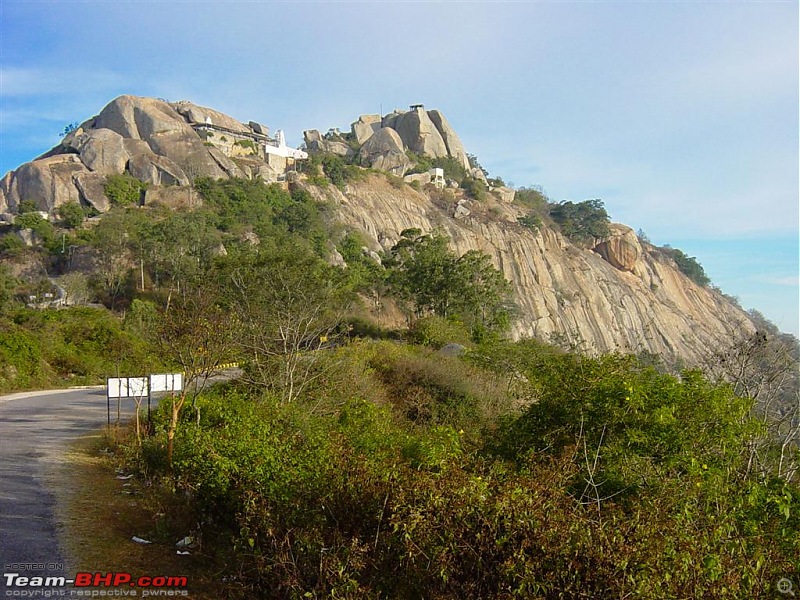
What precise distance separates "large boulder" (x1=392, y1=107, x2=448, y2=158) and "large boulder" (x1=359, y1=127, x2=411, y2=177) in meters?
2.15

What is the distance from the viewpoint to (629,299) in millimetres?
65000

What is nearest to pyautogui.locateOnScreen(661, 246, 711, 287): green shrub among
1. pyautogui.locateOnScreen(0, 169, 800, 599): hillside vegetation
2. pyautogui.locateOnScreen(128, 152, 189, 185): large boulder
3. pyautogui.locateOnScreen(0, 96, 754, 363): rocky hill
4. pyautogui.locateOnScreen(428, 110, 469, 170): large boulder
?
pyautogui.locateOnScreen(0, 96, 754, 363): rocky hill

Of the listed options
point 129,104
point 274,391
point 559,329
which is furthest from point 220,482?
point 129,104

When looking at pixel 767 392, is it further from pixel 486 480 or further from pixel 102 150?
pixel 102 150

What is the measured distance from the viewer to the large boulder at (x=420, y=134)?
82.6 metres

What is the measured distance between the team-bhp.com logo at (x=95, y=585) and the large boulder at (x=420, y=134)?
79170 millimetres

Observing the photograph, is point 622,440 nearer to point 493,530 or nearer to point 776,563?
point 776,563

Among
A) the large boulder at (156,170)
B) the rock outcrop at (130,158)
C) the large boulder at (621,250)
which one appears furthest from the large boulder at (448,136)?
the large boulder at (156,170)

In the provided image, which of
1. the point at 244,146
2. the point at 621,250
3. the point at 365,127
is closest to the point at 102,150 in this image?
the point at 244,146

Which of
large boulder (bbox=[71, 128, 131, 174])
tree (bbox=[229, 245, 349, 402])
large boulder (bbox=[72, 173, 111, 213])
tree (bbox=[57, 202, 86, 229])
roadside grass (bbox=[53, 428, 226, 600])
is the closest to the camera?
roadside grass (bbox=[53, 428, 226, 600])

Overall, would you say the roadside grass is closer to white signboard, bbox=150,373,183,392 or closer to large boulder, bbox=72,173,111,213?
white signboard, bbox=150,373,183,392

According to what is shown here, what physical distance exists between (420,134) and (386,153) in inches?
388

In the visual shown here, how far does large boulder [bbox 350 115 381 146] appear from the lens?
89188 mm

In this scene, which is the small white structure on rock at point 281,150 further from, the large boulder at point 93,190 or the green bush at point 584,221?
the green bush at point 584,221
